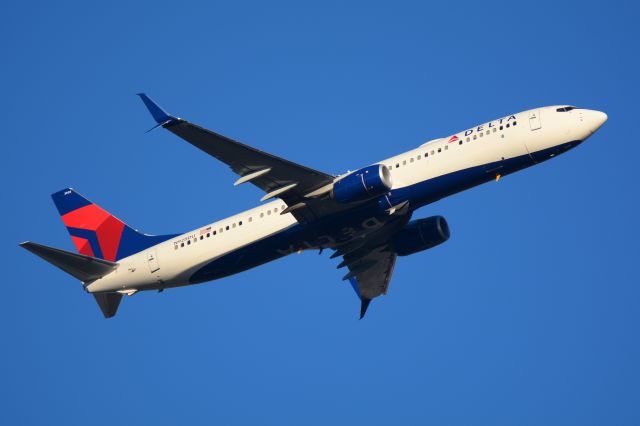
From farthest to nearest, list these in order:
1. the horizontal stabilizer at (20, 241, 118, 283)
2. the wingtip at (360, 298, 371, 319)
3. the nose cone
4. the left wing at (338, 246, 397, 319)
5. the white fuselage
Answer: the wingtip at (360, 298, 371, 319), the left wing at (338, 246, 397, 319), the horizontal stabilizer at (20, 241, 118, 283), the white fuselage, the nose cone

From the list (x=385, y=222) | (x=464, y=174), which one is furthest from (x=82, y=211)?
(x=464, y=174)

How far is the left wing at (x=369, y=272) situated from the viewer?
61344mm

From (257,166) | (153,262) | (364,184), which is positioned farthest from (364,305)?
(257,166)

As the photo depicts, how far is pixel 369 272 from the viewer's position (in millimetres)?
62750

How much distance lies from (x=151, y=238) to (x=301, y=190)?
11.9 metres

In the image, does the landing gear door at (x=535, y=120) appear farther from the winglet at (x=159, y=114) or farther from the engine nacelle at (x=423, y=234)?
the winglet at (x=159, y=114)

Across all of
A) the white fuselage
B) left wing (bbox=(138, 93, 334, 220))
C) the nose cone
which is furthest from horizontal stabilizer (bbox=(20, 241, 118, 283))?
the nose cone

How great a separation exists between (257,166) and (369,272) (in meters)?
14.1

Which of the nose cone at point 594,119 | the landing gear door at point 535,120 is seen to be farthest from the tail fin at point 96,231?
the nose cone at point 594,119

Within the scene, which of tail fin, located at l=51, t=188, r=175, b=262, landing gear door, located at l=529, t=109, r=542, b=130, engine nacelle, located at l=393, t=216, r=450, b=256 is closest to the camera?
landing gear door, located at l=529, t=109, r=542, b=130

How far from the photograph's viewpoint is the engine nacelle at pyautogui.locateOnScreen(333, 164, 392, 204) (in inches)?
2030

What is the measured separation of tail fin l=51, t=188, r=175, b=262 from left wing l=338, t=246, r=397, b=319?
1129cm

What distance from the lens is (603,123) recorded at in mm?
52969

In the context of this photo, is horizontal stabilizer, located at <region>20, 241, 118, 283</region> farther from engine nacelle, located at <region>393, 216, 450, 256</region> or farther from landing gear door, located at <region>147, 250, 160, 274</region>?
engine nacelle, located at <region>393, 216, 450, 256</region>
